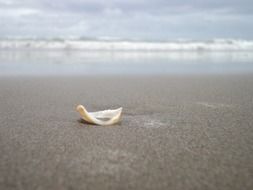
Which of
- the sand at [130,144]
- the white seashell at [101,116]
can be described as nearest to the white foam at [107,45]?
the sand at [130,144]

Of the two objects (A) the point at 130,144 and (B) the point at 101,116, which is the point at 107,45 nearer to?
(B) the point at 101,116

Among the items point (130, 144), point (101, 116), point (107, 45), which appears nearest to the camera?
point (130, 144)

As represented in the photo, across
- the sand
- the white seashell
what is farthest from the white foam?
the white seashell

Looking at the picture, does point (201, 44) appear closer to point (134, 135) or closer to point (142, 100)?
point (142, 100)

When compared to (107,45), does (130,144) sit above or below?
below

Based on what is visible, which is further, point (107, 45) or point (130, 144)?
point (107, 45)

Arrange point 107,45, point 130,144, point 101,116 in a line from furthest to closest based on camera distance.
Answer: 1. point 107,45
2. point 101,116
3. point 130,144

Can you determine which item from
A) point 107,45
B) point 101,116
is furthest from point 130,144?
point 107,45

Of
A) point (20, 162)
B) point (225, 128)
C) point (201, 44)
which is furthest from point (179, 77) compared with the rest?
point (201, 44)

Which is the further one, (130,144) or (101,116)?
(101,116)
